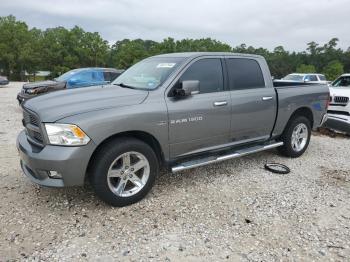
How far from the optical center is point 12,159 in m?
5.58

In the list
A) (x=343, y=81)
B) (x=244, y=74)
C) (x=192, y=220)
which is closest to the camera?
(x=192, y=220)

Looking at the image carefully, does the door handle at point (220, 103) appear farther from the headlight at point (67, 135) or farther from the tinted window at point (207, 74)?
the headlight at point (67, 135)

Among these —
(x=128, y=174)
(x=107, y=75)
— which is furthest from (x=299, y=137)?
(x=107, y=75)

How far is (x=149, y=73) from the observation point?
465 centimetres

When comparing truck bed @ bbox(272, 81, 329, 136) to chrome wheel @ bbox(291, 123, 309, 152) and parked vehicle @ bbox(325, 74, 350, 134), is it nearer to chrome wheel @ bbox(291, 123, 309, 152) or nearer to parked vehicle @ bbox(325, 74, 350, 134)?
chrome wheel @ bbox(291, 123, 309, 152)

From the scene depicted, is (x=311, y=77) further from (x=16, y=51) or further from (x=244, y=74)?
(x=16, y=51)

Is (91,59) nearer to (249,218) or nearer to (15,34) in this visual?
(15,34)

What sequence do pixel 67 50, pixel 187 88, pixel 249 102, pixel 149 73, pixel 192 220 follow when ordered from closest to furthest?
pixel 192 220
pixel 187 88
pixel 149 73
pixel 249 102
pixel 67 50

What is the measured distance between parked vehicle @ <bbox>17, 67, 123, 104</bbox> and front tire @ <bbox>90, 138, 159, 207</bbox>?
283 inches

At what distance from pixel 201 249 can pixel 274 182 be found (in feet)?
6.99

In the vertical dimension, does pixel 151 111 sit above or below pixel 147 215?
above

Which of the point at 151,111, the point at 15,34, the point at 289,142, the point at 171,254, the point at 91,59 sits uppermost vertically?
the point at 15,34

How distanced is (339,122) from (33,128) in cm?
720

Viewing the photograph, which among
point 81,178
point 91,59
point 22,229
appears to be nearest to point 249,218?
point 81,178
